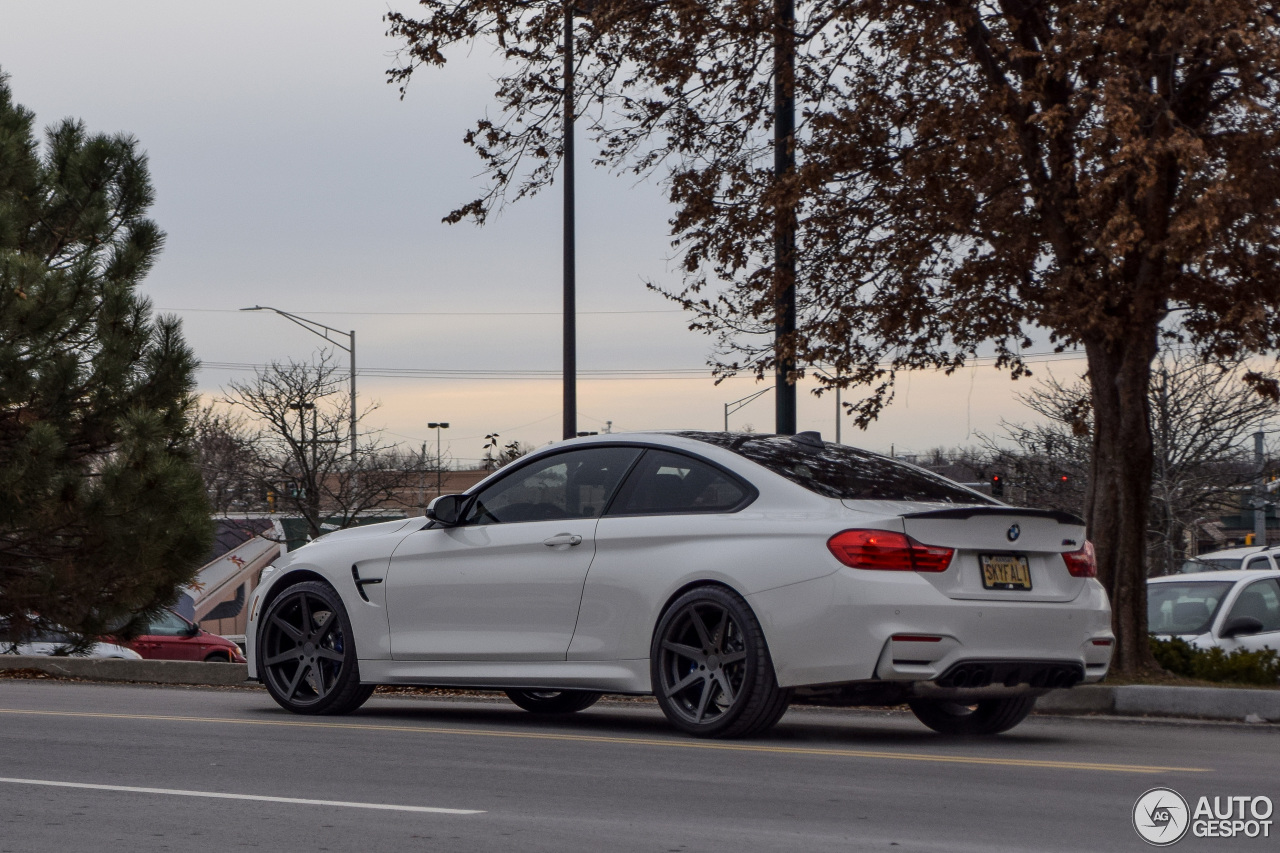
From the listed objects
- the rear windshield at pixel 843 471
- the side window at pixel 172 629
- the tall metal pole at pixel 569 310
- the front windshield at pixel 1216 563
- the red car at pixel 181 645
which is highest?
the tall metal pole at pixel 569 310

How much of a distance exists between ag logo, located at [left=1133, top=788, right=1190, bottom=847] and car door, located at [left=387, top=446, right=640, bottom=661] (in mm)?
3266

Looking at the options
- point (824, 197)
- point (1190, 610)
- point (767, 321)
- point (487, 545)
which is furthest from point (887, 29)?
point (487, 545)

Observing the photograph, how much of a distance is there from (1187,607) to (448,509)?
8.82 meters

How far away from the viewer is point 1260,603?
49.6 feet

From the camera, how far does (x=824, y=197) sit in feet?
46.2

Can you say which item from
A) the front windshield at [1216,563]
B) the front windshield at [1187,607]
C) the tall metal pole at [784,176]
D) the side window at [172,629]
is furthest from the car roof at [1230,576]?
the side window at [172,629]

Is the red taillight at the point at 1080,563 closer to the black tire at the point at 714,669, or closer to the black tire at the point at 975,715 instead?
the black tire at the point at 975,715

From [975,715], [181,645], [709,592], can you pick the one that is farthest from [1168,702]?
[181,645]

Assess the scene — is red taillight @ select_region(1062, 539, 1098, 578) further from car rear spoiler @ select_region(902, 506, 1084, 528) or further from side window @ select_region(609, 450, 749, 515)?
side window @ select_region(609, 450, 749, 515)

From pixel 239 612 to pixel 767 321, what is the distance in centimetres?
2877

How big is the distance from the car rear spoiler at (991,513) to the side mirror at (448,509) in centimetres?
268

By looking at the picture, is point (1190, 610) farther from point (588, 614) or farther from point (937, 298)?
point (588, 614)

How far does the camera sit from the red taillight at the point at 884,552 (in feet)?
24.8

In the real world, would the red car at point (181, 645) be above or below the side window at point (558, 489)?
below
